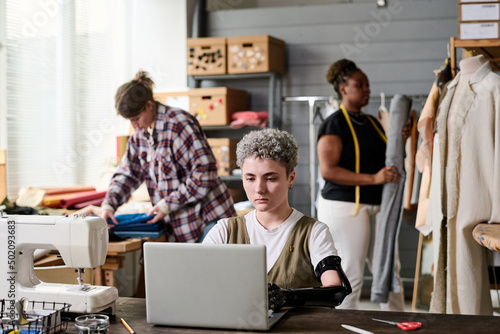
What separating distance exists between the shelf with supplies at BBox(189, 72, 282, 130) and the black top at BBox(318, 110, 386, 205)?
4.91 ft

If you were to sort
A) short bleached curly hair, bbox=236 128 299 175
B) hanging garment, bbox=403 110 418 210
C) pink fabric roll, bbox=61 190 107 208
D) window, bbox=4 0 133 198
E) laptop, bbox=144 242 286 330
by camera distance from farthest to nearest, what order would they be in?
hanging garment, bbox=403 110 418 210 < window, bbox=4 0 133 198 < pink fabric roll, bbox=61 190 107 208 < short bleached curly hair, bbox=236 128 299 175 < laptop, bbox=144 242 286 330

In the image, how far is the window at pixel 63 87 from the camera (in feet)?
13.5

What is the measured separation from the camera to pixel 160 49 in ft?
17.9

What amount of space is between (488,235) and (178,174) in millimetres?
1595

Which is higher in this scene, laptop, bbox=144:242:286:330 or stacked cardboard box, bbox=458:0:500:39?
stacked cardboard box, bbox=458:0:500:39

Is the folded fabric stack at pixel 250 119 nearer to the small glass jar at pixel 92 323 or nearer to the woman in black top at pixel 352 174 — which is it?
the woman in black top at pixel 352 174

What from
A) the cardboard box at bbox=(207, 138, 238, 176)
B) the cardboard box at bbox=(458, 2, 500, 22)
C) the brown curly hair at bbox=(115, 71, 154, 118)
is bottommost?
the cardboard box at bbox=(207, 138, 238, 176)

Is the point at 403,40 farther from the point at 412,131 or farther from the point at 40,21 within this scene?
the point at 40,21

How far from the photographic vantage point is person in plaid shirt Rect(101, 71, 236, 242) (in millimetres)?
3203

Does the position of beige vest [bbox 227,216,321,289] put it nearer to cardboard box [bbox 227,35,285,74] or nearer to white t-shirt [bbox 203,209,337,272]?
white t-shirt [bbox 203,209,337,272]

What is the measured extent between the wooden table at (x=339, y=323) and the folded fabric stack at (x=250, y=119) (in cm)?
329

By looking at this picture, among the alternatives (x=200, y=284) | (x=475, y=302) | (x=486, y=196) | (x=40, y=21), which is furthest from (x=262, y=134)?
(x=40, y=21)

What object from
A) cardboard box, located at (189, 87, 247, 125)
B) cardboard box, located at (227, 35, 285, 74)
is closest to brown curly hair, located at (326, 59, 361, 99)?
cardboard box, located at (227, 35, 285, 74)

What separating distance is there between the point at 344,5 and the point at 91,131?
239cm
